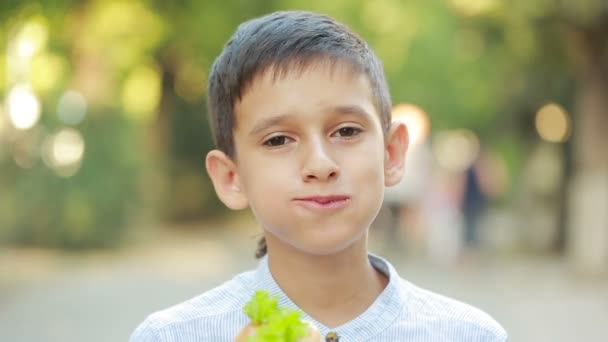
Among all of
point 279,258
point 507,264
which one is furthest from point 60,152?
point 279,258

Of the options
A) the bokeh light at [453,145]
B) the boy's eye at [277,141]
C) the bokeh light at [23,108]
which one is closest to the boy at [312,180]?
the boy's eye at [277,141]

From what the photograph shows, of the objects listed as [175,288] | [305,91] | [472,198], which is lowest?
[175,288]

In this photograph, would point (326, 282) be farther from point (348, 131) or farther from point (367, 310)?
point (348, 131)

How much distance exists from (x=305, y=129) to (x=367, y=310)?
1.66ft

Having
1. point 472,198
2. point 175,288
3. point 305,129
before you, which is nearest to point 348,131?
point 305,129

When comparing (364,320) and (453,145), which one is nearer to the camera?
(364,320)

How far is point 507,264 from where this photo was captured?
1767cm

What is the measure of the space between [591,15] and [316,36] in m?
13.1

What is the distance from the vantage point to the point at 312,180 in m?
2.62

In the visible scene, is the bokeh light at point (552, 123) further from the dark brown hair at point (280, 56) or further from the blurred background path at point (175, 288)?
the dark brown hair at point (280, 56)

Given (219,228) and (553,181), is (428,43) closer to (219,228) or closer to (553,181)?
(219,228)

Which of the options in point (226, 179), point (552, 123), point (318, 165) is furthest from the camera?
point (552, 123)

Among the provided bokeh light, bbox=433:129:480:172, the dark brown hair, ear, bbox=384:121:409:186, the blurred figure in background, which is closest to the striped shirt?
ear, bbox=384:121:409:186

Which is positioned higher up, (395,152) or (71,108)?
(395,152)
